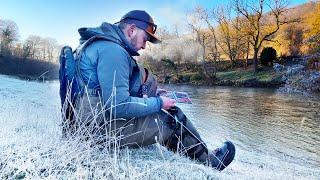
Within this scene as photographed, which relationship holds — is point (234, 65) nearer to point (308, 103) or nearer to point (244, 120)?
point (308, 103)

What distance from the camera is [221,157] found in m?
4.27

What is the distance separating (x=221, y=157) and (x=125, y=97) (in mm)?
1289

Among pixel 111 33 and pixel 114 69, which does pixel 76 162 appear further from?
pixel 111 33

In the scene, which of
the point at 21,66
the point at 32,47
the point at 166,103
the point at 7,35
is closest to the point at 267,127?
the point at 166,103

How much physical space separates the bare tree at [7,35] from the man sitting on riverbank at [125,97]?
5134cm

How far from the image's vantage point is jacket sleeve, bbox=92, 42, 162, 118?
3479 millimetres

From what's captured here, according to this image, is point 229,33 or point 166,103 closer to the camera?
point 166,103

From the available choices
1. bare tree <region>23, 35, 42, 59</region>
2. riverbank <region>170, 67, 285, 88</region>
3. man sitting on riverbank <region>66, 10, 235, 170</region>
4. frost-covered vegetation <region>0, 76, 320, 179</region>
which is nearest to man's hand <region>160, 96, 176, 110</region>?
man sitting on riverbank <region>66, 10, 235, 170</region>

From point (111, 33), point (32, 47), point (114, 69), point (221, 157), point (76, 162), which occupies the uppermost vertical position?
point (32, 47)

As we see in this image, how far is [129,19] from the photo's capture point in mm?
3863

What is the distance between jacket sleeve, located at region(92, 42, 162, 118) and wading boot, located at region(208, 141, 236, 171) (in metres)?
0.99

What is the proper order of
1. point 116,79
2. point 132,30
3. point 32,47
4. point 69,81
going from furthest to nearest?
point 32,47 < point 132,30 < point 69,81 < point 116,79

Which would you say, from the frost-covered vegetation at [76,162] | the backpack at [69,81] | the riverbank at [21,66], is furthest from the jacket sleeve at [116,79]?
the riverbank at [21,66]

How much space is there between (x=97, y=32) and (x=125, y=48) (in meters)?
0.27
